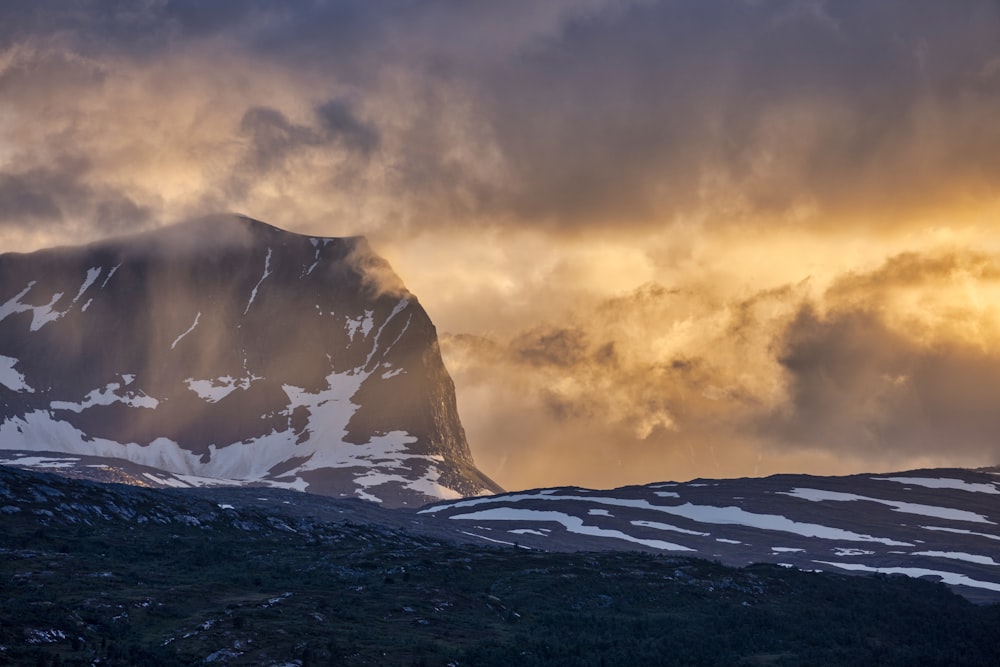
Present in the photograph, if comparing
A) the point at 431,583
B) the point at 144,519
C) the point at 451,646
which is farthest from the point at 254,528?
the point at 451,646

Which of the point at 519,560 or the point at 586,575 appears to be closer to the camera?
the point at 586,575

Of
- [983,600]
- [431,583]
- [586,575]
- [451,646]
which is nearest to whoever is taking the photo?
[451,646]

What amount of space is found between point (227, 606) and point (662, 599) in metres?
46.4

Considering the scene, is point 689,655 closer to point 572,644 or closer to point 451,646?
point 572,644

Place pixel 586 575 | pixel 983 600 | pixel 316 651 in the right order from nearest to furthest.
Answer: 1. pixel 316 651
2. pixel 586 575
3. pixel 983 600

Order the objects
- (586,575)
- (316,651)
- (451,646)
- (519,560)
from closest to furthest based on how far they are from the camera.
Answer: (316,651) → (451,646) → (586,575) → (519,560)

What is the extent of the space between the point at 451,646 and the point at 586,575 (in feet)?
135

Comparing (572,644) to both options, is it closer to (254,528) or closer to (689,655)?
(689,655)

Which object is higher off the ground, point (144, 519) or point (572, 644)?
point (144, 519)

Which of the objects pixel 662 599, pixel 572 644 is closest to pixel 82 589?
pixel 572 644

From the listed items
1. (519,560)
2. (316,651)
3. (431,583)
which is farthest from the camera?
(519,560)

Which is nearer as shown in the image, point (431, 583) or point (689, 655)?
point (689, 655)

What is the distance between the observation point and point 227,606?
3787 inches

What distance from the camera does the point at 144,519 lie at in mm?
138875
